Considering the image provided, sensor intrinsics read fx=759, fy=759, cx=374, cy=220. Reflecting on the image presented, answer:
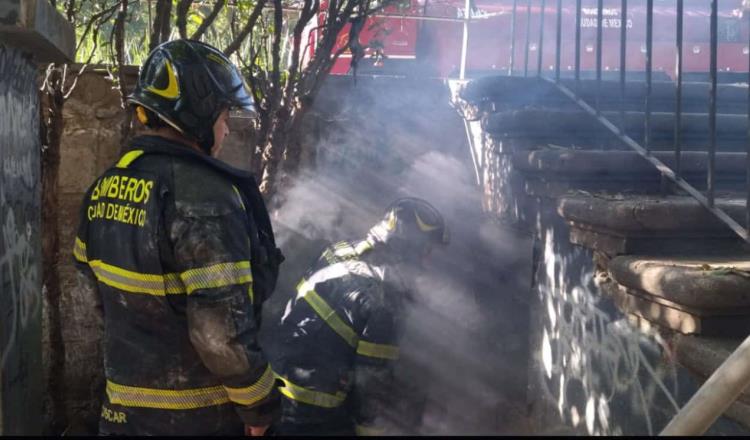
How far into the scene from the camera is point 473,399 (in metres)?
5.91

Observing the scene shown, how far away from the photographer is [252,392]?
2.60m

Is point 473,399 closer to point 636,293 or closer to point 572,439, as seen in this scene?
point 572,439

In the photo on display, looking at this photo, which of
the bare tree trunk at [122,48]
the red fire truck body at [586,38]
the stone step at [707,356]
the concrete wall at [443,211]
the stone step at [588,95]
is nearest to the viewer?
the stone step at [707,356]

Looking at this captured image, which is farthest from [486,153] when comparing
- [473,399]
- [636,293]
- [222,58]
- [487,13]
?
[487,13]

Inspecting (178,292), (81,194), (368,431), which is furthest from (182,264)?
(81,194)

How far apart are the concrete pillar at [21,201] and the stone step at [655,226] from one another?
7.74ft

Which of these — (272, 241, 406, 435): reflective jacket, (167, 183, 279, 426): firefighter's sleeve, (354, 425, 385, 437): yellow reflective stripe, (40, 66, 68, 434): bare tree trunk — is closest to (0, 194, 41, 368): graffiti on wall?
(167, 183, 279, 426): firefighter's sleeve

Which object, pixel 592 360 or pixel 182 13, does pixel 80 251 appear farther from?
pixel 592 360

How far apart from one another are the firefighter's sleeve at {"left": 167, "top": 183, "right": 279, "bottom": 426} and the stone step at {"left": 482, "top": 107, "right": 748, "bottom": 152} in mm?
2466

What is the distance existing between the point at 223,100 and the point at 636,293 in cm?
184

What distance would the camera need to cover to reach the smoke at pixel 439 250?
567cm

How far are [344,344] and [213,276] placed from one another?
5.96 ft

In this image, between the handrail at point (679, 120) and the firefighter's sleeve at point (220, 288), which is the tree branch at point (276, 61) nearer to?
the handrail at point (679, 120)

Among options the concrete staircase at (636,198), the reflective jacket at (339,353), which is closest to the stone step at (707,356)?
the concrete staircase at (636,198)
